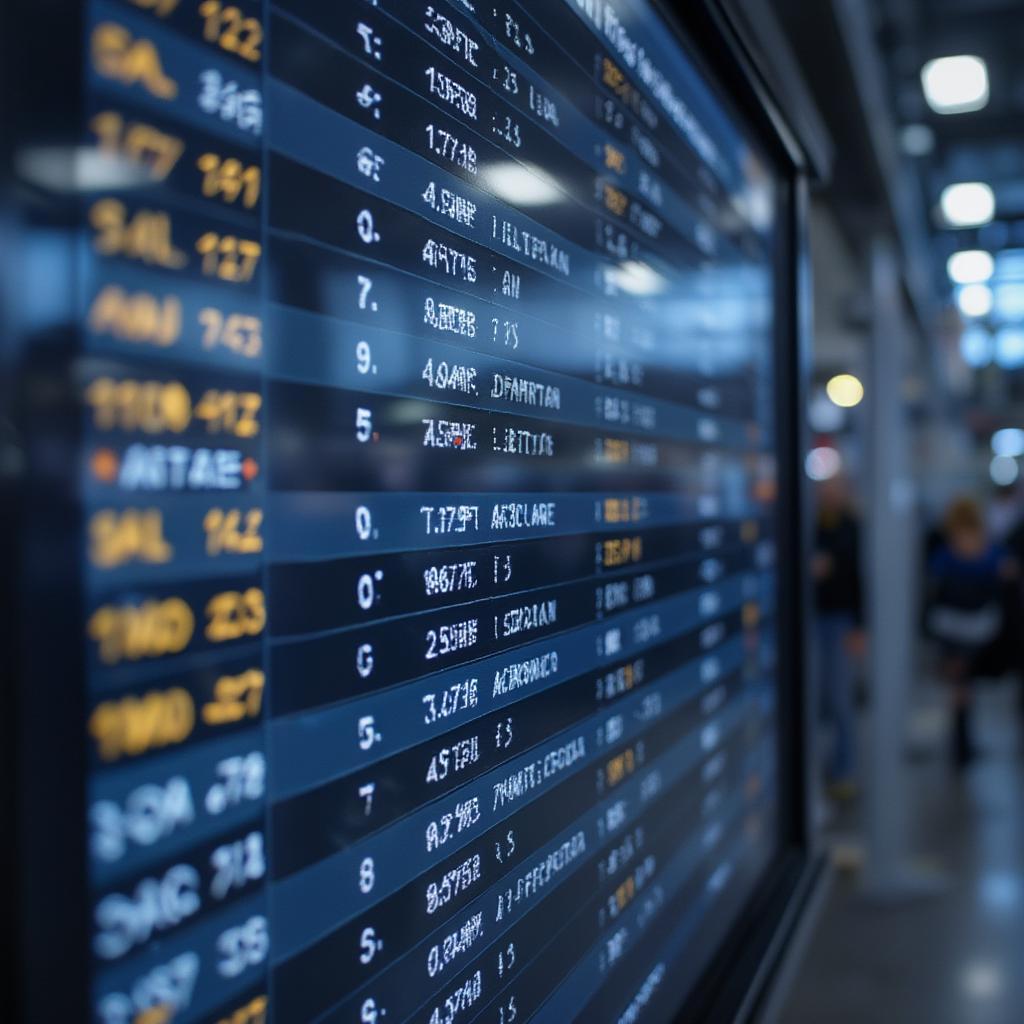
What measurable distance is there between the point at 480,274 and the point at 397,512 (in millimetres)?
250

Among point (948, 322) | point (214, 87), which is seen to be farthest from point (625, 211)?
point (948, 322)

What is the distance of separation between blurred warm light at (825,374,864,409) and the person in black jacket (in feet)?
22.0

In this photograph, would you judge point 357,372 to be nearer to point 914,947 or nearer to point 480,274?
point 480,274

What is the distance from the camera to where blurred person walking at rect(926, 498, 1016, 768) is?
652cm

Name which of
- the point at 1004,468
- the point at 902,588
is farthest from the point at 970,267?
the point at 1004,468

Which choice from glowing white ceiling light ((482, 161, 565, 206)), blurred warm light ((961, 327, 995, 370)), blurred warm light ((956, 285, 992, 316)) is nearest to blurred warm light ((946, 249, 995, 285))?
blurred warm light ((956, 285, 992, 316))

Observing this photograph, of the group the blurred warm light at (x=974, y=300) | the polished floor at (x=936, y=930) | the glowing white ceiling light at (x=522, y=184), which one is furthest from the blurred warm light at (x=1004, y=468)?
the glowing white ceiling light at (x=522, y=184)

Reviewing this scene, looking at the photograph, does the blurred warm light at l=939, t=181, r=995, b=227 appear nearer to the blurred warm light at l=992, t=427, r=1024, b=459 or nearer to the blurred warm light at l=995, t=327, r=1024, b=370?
the blurred warm light at l=995, t=327, r=1024, b=370

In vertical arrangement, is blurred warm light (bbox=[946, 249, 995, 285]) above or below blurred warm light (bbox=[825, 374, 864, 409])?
above

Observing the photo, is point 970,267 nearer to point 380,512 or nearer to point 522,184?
point 522,184

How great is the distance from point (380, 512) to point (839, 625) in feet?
16.7

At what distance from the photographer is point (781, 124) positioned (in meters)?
1.97

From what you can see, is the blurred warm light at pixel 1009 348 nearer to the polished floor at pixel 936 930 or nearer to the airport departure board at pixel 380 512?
the polished floor at pixel 936 930

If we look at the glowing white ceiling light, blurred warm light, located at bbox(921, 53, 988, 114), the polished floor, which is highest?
blurred warm light, located at bbox(921, 53, 988, 114)
